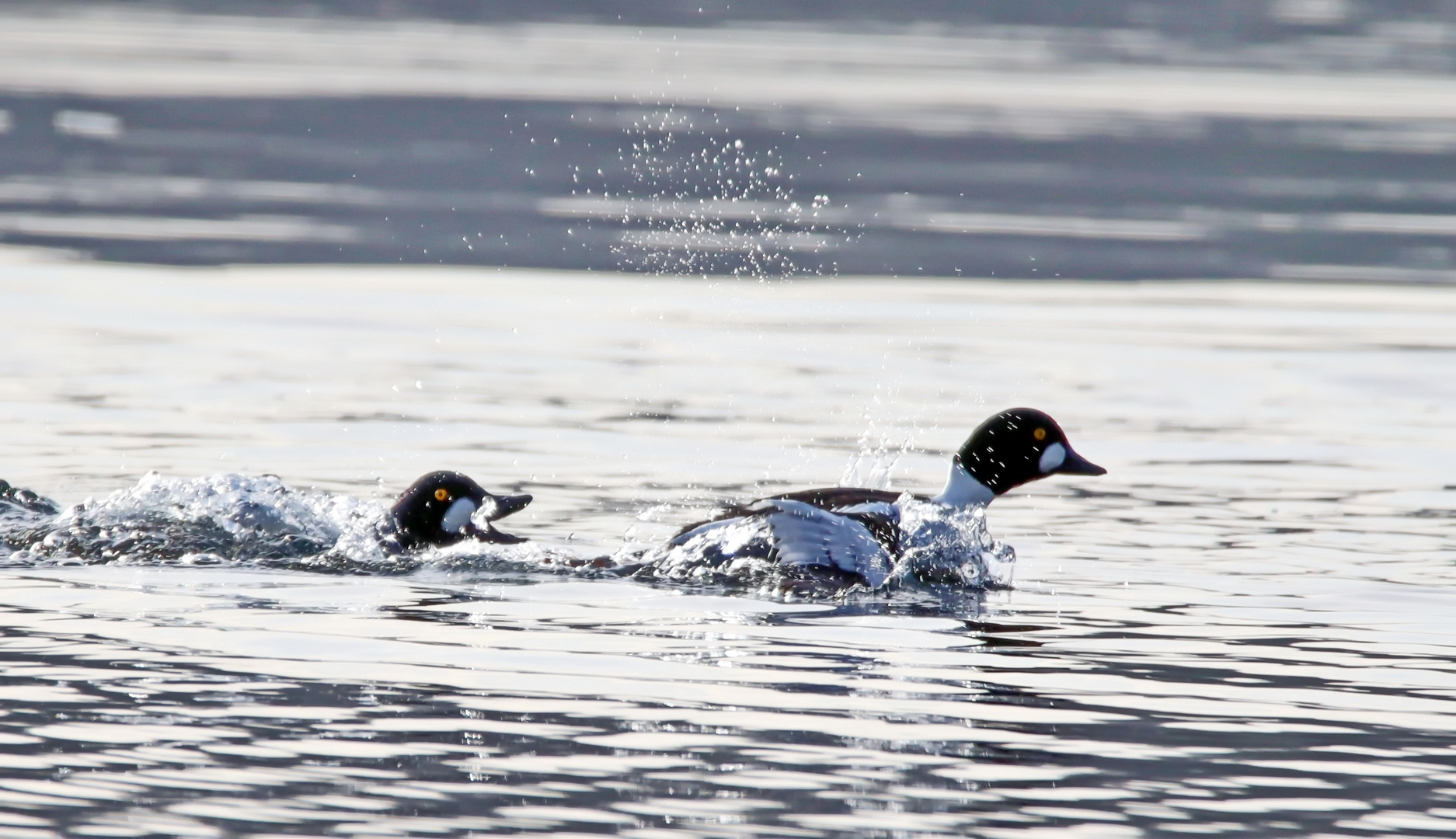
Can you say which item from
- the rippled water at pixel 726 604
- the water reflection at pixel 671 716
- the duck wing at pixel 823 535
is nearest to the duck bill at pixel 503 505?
the rippled water at pixel 726 604

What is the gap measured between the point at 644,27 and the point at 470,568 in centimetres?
5043

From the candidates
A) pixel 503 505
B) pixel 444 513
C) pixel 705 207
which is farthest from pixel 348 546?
pixel 705 207

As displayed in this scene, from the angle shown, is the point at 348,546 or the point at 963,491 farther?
the point at 963,491

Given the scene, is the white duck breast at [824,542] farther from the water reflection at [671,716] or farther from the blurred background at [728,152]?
the blurred background at [728,152]

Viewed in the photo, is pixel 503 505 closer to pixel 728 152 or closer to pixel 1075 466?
pixel 1075 466

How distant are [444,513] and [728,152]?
71.5ft

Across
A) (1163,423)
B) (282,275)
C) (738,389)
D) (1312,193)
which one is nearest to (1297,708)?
(1163,423)

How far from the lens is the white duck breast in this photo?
31.6ft

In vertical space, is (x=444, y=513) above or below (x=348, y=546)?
above

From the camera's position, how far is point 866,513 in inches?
395

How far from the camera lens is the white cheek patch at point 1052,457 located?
1080cm

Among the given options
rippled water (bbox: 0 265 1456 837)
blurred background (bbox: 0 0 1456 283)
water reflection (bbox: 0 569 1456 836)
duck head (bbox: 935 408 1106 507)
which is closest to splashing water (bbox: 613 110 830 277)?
blurred background (bbox: 0 0 1456 283)

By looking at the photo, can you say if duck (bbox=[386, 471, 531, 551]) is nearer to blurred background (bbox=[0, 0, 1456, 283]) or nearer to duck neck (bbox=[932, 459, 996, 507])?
duck neck (bbox=[932, 459, 996, 507])

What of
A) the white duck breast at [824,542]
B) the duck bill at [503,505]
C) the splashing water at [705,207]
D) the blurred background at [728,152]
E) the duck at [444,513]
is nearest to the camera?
the white duck breast at [824,542]
